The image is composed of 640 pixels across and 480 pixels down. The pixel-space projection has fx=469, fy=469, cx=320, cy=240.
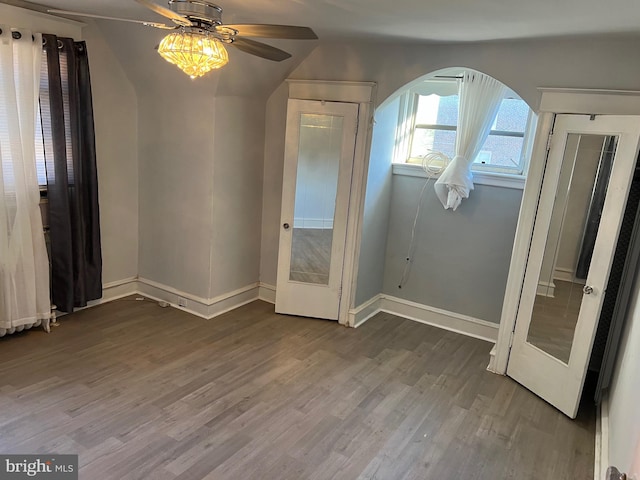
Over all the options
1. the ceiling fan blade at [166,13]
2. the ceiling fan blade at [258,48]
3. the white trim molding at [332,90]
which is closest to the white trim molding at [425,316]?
the white trim molding at [332,90]

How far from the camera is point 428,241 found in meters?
4.49

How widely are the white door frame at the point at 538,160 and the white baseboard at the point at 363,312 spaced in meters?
1.23

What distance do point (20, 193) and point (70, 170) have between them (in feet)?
1.44

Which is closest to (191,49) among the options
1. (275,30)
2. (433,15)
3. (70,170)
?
(275,30)

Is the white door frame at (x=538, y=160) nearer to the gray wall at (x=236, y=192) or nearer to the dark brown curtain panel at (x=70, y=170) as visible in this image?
the gray wall at (x=236, y=192)

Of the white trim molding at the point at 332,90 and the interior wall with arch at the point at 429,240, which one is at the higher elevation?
the white trim molding at the point at 332,90

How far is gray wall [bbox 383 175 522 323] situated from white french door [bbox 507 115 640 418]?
2.37ft

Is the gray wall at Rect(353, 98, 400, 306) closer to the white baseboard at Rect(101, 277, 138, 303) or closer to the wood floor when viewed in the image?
the wood floor

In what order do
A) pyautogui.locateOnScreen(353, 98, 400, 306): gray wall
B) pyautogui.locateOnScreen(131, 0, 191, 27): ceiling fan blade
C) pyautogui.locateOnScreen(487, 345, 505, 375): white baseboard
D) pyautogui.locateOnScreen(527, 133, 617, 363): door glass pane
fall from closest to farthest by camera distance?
pyautogui.locateOnScreen(131, 0, 191, 27): ceiling fan blade, pyautogui.locateOnScreen(527, 133, 617, 363): door glass pane, pyautogui.locateOnScreen(487, 345, 505, 375): white baseboard, pyautogui.locateOnScreen(353, 98, 400, 306): gray wall

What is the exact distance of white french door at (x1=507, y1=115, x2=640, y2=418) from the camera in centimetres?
290

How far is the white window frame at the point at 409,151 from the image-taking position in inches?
159

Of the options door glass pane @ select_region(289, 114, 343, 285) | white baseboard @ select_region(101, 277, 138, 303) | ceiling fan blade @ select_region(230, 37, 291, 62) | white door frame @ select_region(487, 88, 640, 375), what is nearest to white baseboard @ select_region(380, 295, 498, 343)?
white door frame @ select_region(487, 88, 640, 375)

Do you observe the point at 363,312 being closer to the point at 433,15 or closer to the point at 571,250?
the point at 571,250

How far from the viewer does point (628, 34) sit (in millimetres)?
2830
